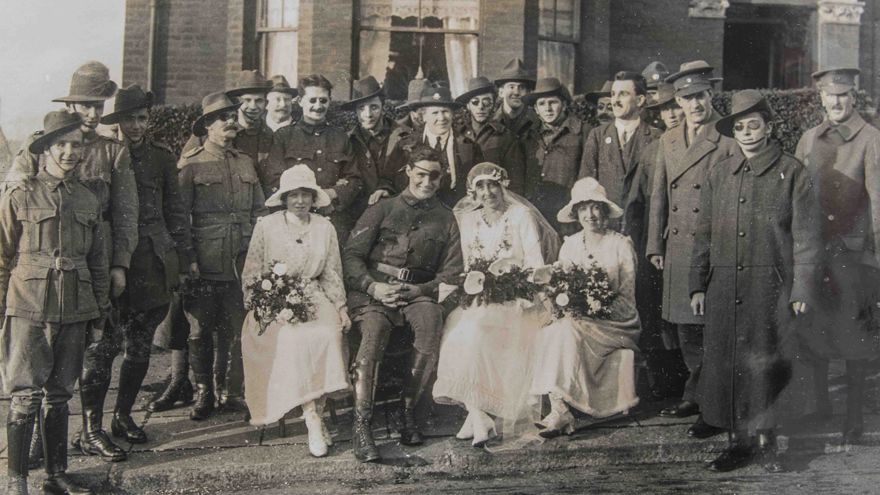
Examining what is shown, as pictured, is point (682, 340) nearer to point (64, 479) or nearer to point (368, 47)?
point (64, 479)

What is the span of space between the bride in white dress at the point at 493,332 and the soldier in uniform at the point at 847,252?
1.89 m

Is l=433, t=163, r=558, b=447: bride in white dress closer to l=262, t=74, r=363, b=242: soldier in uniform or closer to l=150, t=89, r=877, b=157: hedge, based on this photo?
l=262, t=74, r=363, b=242: soldier in uniform

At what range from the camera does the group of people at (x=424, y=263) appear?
5711 mm

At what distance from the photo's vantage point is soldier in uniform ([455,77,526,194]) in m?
7.95

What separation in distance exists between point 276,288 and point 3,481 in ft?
6.49

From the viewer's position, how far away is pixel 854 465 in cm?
613

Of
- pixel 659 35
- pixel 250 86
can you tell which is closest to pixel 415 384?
pixel 250 86

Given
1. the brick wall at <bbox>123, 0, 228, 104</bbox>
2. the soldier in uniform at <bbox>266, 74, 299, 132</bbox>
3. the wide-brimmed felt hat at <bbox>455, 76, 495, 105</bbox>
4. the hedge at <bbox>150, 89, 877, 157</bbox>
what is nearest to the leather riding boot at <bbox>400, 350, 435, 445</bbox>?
the soldier in uniform at <bbox>266, 74, 299, 132</bbox>

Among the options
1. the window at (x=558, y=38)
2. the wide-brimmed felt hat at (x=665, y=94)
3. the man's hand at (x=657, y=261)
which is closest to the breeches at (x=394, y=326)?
the man's hand at (x=657, y=261)

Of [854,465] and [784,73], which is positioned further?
[784,73]

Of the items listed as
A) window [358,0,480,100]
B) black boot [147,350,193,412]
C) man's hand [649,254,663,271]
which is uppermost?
window [358,0,480,100]

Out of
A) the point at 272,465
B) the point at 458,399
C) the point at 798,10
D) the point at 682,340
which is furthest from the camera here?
the point at 798,10

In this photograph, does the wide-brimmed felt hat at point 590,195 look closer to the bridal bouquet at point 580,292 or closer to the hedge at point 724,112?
the bridal bouquet at point 580,292

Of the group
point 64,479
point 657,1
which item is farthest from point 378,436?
point 657,1
